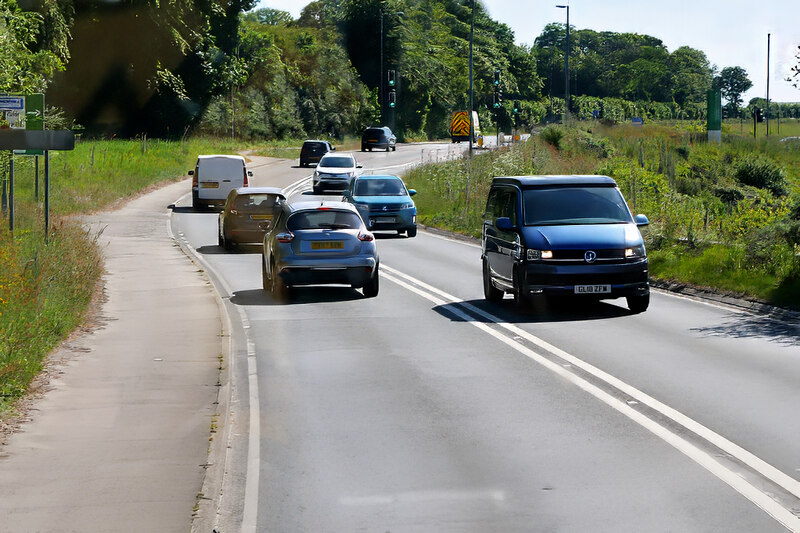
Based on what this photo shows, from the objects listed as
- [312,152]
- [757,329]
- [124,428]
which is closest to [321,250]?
[757,329]

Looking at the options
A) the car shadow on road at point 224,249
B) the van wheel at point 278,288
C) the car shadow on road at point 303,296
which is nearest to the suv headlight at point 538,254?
the car shadow on road at point 303,296

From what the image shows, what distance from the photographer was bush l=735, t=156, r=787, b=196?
5747 cm

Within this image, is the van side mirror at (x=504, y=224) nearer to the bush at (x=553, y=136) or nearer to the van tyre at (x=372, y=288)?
the van tyre at (x=372, y=288)

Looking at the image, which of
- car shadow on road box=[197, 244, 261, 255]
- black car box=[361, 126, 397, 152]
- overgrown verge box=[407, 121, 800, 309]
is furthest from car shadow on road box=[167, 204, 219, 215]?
black car box=[361, 126, 397, 152]

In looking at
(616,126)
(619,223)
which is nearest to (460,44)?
(616,126)

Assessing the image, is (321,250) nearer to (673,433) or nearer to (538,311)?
(538,311)

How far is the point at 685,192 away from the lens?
5528 cm

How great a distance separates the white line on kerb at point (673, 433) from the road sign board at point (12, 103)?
848cm

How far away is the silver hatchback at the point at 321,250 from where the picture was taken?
20.0m

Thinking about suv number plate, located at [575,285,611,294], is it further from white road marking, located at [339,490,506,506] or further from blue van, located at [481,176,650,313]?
white road marking, located at [339,490,506,506]

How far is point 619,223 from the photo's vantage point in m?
18.1

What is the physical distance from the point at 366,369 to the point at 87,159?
42521mm

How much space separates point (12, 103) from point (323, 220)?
5524mm

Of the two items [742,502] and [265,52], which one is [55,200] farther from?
[265,52]
